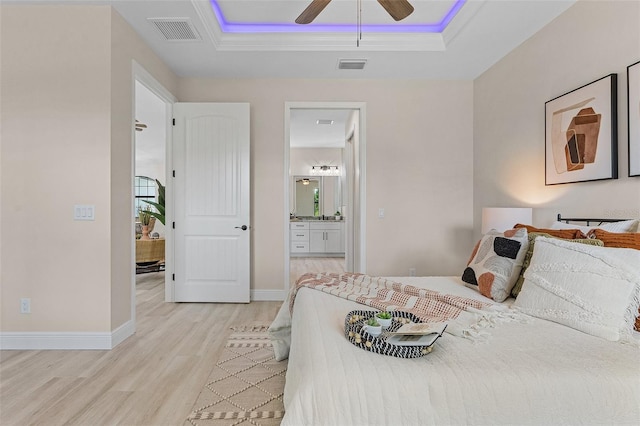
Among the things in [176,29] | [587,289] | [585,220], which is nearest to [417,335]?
[587,289]

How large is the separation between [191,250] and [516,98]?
381 centimetres

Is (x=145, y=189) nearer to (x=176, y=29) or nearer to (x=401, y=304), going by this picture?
(x=176, y=29)

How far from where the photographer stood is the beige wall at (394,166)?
Result: 4.10m

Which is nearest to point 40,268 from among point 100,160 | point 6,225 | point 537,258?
point 6,225

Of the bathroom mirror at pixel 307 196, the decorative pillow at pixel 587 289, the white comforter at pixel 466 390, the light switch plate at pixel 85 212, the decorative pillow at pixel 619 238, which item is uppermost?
the bathroom mirror at pixel 307 196

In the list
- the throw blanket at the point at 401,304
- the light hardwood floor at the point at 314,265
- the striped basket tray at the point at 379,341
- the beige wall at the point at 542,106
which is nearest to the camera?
the striped basket tray at the point at 379,341

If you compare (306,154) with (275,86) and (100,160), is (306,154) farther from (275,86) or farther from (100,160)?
(100,160)

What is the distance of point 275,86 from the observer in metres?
4.10

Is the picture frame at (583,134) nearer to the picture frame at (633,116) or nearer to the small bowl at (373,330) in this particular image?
the picture frame at (633,116)

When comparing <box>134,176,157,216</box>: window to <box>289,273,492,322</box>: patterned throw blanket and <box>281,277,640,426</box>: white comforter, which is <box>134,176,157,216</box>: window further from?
<box>281,277,640,426</box>: white comforter

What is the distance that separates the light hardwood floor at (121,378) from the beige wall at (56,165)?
0.31 meters

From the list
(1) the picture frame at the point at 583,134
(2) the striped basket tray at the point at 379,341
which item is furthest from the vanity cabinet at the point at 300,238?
(2) the striped basket tray at the point at 379,341

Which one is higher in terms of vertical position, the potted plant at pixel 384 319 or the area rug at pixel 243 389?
the potted plant at pixel 384 319

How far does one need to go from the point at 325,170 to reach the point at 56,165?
21.1 feet
